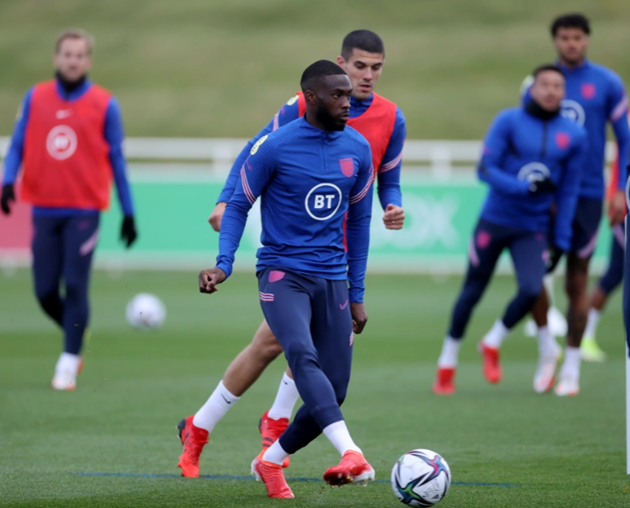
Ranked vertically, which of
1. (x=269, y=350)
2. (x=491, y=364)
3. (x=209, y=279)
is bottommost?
(x=491, y=364)

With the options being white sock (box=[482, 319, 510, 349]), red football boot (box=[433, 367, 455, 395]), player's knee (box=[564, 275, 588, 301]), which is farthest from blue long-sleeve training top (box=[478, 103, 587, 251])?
red football boot (box=[433, 367, 455, 395])

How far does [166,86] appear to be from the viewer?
47281mm

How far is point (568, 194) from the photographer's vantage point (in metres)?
8.88

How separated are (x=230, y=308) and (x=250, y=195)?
31.9ft

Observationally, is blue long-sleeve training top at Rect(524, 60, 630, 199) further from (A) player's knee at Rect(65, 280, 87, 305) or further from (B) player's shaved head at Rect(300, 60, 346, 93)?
(B) player's shaved head at Rect(300, 60, 346, 93)

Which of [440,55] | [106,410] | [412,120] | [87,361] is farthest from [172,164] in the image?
[106,410]

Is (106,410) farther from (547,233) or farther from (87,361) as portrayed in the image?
(547,233)

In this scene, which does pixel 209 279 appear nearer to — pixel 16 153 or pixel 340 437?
pixel 340 437

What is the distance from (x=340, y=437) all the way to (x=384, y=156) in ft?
6.11

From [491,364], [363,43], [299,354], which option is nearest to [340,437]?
[299,354]

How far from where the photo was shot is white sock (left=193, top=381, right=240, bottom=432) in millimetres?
6102

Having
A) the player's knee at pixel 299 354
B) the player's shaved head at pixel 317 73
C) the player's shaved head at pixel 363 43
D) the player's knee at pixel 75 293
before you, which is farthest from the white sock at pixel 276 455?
the player's knee at pixel 75 293

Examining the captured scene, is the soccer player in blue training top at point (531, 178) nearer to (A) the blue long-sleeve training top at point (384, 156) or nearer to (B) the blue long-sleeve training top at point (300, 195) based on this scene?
(A) the blue long-sleeve training top at point (384, 156)

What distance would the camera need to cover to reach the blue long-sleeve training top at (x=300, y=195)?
5.39m
